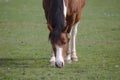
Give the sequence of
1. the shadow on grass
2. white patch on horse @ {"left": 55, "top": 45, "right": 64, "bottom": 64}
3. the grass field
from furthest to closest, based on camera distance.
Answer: the shadow on grass < the grass field < white patch on horse @ {"left": 55, "top": 45, "right": 64, "bottom": 64}

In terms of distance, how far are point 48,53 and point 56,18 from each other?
352 cm

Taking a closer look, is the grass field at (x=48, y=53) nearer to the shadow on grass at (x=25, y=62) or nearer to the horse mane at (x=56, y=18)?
the shadow on grass at (x=25, y=62)

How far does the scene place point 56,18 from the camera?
34.3 ft

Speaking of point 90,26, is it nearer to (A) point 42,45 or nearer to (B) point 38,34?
(B) point 38,34

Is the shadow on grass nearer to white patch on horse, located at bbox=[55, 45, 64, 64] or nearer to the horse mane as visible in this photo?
white patch on horse, located at bbox=[55, 45, 64, 64]

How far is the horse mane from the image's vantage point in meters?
10.1

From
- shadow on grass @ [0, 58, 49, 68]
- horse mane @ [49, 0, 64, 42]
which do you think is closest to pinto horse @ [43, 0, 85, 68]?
horse mane @ [49, 0, 64, 42]

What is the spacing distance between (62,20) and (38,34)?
846cm

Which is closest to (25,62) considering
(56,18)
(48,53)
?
(48,53)

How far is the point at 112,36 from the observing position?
59.3ft

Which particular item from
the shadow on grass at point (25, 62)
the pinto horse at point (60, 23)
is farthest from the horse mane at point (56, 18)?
the shadow on grass at point (25, 62)

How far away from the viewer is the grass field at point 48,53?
10.3 m

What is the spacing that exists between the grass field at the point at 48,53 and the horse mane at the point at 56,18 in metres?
0.90

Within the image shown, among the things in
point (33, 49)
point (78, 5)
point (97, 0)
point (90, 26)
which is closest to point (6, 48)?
point (33, 49)
